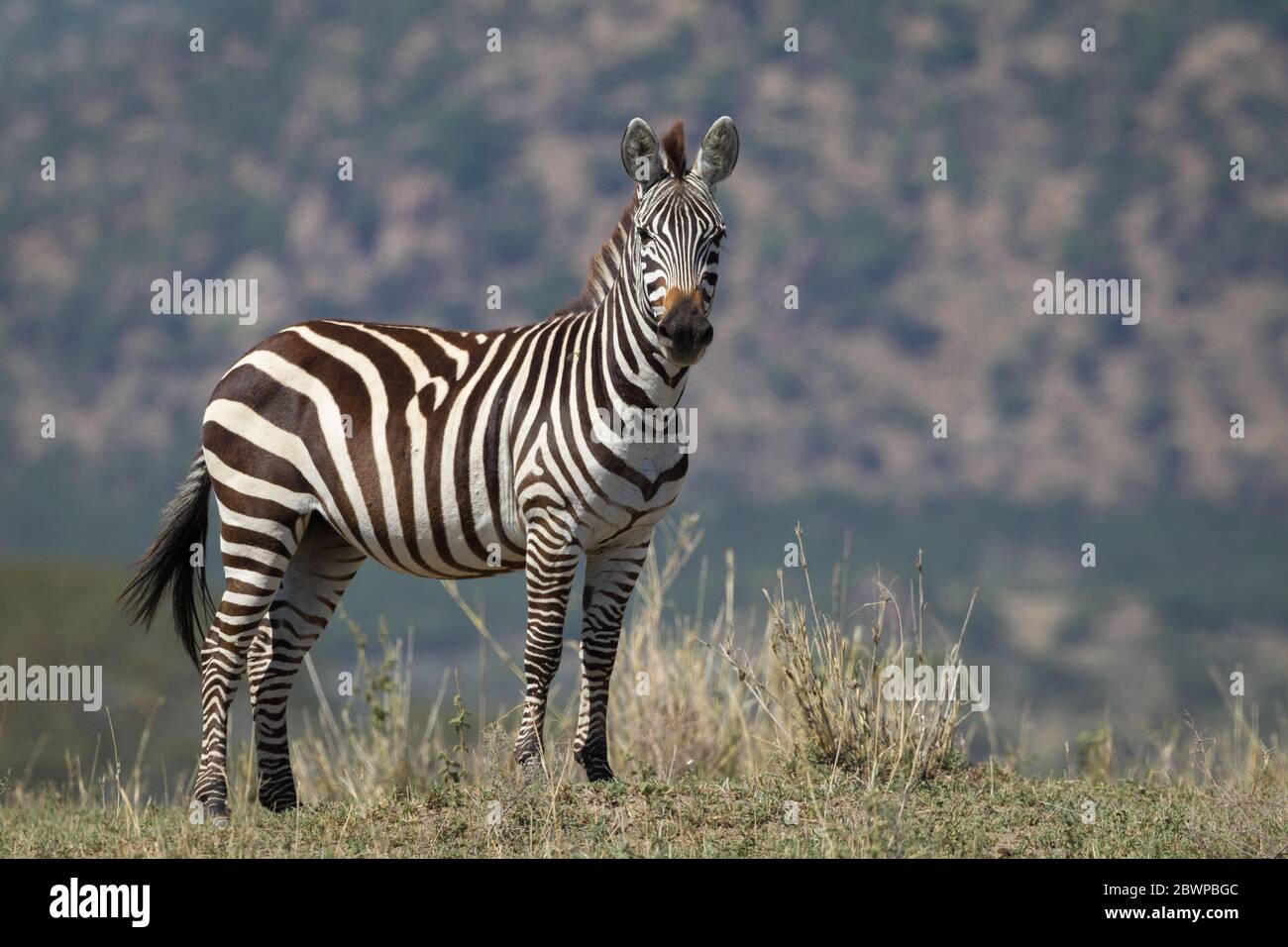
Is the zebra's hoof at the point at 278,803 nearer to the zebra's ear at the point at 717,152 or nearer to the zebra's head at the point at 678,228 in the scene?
the zebra's head at the point at 678,228

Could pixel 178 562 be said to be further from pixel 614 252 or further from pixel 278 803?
pixel 614 252

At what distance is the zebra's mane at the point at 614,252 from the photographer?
7691mm

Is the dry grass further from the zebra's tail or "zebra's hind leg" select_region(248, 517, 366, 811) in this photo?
the zebra's tail

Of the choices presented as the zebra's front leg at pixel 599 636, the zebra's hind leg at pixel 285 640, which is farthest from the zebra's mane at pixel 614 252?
the zebra's hind leg at pixel 285 640

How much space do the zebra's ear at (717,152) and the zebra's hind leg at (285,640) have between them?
2.97 m

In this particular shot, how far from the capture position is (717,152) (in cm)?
782

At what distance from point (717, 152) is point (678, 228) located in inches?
30.8

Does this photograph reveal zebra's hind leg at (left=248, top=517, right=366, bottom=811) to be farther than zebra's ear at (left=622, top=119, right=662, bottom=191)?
Yes

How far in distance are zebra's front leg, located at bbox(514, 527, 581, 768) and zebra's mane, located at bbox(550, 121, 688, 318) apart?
5.13 feet

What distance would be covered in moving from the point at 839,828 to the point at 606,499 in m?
1.98

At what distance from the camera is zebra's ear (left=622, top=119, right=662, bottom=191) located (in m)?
7.59

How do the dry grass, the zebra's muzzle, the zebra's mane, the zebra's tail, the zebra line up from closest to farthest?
the dry grass, the zebra's muzzle, the zebra, the zebra's mane, the zebra's tail

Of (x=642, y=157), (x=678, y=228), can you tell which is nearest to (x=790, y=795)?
(x=678, y=228)

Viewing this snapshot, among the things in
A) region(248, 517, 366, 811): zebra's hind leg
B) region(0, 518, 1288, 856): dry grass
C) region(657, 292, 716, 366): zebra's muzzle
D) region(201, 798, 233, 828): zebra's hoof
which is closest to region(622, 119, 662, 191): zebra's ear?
region(657, 292, 716, 366): zebra's muzzle
